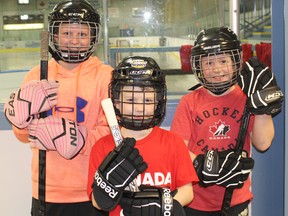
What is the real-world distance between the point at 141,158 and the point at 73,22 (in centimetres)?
68

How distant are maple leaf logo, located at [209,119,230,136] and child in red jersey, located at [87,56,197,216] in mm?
254

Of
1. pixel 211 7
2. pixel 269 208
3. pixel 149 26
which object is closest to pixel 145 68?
pixel 269 208

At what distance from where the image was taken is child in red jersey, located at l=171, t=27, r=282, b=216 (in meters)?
1.68

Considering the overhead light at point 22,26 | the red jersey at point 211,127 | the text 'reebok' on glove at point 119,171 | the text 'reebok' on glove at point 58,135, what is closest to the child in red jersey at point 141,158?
the text 'reebok' on glove at point 119,171

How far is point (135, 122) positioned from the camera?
1.47 m

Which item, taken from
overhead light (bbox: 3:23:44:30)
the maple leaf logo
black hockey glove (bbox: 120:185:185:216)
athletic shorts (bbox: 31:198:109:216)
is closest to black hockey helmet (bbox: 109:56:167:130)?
black hockey glove (bbox: 120:185:185:216)

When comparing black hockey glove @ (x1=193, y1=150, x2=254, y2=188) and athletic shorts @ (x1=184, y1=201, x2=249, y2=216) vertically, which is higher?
black hockey glove @ (x1=193, y1=150, x2=254, y2=188)

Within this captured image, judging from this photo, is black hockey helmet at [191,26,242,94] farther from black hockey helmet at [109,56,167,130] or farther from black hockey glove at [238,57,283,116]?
black hockey helmet at [109,56,167,130]

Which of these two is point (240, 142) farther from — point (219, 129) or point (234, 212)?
point (234, 212)

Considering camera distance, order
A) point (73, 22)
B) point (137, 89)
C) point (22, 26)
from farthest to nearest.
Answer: point (22, 26) → point (73, 22) → point (137, 89)

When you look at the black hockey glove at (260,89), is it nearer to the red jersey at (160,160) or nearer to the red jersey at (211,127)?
the red jersey at (211,127)

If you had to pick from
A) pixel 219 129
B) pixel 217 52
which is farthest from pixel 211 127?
pixel 217 52

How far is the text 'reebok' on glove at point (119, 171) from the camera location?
1376 millimetres

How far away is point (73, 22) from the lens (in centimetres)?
178
